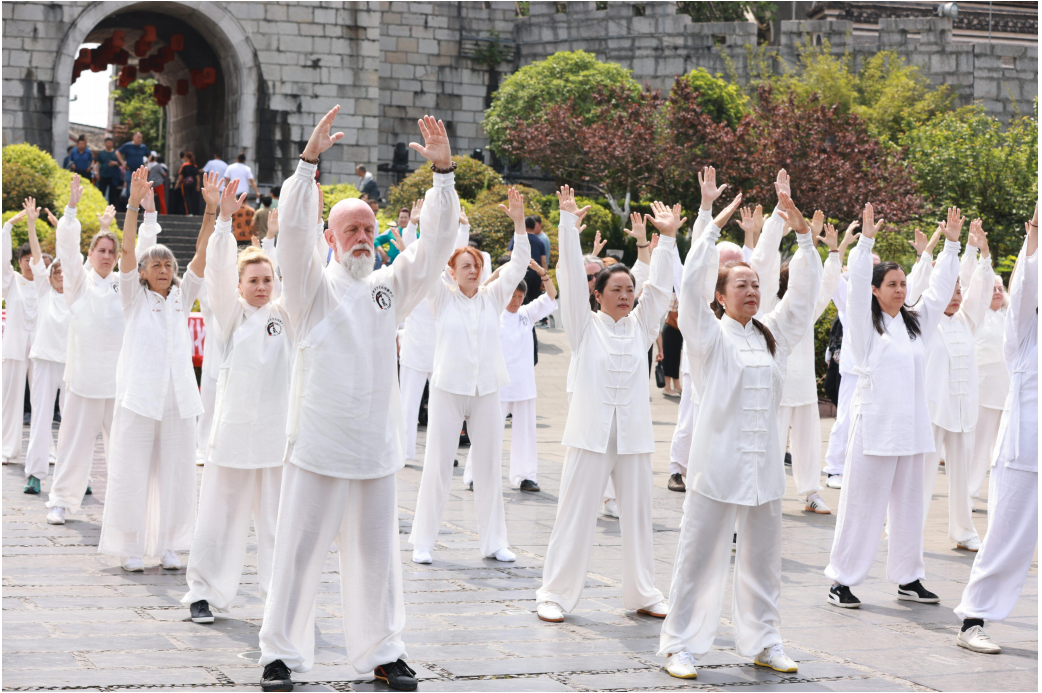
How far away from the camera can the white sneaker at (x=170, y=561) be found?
21.5 feet

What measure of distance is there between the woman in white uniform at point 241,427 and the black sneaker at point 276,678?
3.98 feet

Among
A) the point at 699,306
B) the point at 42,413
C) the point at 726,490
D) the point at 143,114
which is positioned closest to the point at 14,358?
the point at 42,413

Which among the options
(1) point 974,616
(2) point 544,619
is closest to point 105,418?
(2) point 544,619

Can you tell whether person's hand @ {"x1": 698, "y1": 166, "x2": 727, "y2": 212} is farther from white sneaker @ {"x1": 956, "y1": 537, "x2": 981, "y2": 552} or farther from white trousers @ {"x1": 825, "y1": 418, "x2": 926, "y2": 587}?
white sneaker @ {"x1": 956, "y1": 537, "x2": 981, "y2": 552}

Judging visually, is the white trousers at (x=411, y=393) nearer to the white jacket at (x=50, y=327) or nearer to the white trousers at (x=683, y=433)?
the white trousers at (x=683, y=433)

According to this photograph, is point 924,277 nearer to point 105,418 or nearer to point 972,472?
point 972,472

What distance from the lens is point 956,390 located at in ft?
27.1

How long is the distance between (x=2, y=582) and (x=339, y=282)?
281cm

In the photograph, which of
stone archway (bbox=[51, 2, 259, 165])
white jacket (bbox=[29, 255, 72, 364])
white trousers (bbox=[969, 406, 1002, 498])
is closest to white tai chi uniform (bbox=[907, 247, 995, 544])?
white trousers (bbox=[969, 406, 1002, 498])

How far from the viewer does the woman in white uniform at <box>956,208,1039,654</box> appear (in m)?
5.19

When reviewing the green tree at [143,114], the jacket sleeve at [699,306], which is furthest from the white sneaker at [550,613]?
the green tree at [143,114]

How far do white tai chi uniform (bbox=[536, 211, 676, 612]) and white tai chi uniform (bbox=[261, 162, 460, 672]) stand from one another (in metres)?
1.29

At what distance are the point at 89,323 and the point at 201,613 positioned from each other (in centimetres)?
330

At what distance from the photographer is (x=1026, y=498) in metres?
5.18
